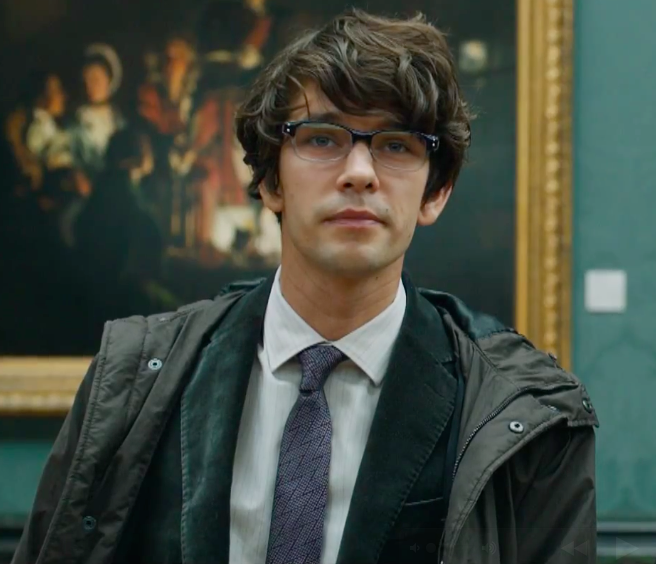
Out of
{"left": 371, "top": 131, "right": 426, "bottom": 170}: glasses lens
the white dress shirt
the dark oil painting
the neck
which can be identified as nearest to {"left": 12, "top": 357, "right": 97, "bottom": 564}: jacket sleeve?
the white dress shirt

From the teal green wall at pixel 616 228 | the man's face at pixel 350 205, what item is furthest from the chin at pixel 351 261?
the teal green wall at pixel 616 228

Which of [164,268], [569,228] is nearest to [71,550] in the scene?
[164,268]

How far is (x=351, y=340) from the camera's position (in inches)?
63.8

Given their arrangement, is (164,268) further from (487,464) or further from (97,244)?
(487,464)

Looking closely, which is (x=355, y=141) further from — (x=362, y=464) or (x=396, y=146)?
(x=362, y=464)

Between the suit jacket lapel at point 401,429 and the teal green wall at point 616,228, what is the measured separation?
1540 millimetres

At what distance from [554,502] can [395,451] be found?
25cm

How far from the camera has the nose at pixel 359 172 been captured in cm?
153

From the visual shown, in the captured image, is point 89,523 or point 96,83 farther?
point 96,83

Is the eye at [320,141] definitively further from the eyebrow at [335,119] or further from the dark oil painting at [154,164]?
the dark oil painting at [154,164]

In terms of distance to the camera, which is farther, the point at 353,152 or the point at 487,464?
the point at 353,152

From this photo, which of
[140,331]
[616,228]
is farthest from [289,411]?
[616,228]

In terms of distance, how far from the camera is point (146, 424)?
1.57 m

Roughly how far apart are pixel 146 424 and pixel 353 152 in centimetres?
55
